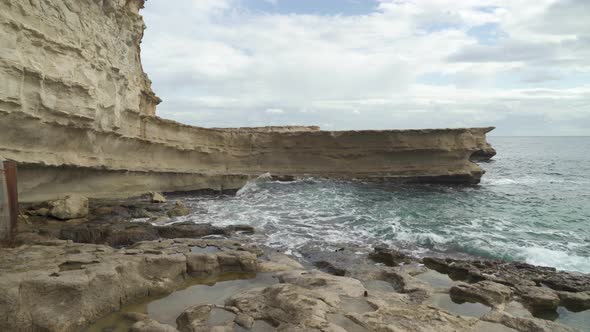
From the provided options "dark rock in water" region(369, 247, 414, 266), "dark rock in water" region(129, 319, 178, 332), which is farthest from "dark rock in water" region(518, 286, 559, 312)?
"dark rock in water" region(129, 319, 178, 332)

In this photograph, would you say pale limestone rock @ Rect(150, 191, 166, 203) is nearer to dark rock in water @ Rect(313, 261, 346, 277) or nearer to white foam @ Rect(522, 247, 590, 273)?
dark rock in water @ Rect(313, 261, 346, 277)

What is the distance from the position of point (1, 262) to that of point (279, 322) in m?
3.93

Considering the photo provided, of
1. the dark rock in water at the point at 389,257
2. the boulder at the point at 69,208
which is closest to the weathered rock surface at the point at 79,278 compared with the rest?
the dark rock in water at the point at 389,257

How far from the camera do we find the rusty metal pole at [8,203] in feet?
22.2

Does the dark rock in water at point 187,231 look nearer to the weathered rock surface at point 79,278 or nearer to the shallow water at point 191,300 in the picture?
the weathered rock surface at point 79,278

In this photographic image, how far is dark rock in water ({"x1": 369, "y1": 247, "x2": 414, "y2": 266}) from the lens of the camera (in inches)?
291

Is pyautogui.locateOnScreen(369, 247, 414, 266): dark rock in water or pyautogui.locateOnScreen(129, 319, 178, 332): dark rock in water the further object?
pyautogui.locateOnScreen(369, 247, 414, 266): dark rock in water

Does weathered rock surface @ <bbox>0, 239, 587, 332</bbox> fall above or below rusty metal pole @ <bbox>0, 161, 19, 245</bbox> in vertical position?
below

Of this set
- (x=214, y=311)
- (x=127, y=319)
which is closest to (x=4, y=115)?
(x=127, y=319)

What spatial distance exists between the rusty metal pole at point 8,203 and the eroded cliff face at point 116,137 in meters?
1.85

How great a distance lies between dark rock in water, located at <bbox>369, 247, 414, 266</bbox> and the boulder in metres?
7.28

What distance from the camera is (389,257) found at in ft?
24.8

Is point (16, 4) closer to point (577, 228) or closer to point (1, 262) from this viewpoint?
point (1, 262)

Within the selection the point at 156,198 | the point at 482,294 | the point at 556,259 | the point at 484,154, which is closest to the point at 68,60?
the point at 156,198
